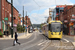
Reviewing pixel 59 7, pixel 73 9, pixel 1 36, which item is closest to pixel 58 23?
pixel 1 36

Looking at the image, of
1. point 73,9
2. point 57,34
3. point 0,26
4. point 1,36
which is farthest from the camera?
point 73,9

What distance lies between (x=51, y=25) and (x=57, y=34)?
1.82 meters

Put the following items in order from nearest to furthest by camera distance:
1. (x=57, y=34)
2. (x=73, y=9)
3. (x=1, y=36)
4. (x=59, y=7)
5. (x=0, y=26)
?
1. (x=57, y=34)
2. (x=1, y=36)
3. (x=0, y=26)
4. (x=73, y=9)
5. (x=59, y=7)

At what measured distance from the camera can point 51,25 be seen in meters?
26.4

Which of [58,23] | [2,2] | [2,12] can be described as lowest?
[58,23]

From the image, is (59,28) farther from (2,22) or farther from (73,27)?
(73,27)

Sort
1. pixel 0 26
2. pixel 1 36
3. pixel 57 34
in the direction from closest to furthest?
pixel 57 34
pixel 1 36
pixel 0 26

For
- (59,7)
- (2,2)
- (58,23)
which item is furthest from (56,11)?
(58,23)

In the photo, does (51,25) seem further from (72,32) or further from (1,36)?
(72,32)

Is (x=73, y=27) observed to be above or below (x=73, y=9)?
below

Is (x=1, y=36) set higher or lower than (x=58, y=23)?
lower

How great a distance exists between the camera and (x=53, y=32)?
1027 inches

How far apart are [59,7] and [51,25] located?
6731cm

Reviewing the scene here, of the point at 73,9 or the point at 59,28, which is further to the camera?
the point at 73,9
